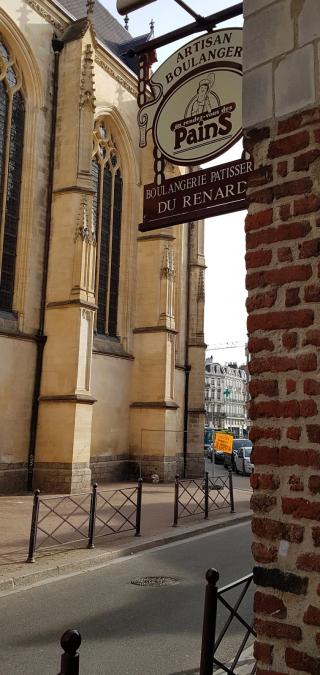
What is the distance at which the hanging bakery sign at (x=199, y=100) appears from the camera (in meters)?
4.03

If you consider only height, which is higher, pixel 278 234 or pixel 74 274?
pixel 74 274

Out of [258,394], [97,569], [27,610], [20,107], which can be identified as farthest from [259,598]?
[20,107]

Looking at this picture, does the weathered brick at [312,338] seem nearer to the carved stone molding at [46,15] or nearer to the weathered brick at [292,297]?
the weathered brick at [292,297]

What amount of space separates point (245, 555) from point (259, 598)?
23.3ft

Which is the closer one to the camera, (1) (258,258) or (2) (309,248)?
(2) (309,248)

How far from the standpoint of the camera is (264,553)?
228cm

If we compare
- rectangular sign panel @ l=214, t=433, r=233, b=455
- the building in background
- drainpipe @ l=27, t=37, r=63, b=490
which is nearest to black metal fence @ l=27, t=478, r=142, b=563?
drainpipe @ l=27, t=37, r=63, b=490

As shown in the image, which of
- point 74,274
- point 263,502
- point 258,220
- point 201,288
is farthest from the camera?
point 201,288

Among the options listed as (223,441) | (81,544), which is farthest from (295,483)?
(223,441)

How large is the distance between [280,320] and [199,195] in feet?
6.30

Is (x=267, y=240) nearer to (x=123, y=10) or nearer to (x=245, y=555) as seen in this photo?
(x=123, y=10)

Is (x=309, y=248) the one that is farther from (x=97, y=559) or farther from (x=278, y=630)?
(x=97, y=559)

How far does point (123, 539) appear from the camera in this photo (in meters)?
9.95

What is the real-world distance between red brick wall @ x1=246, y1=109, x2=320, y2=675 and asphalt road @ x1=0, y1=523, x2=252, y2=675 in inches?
112
